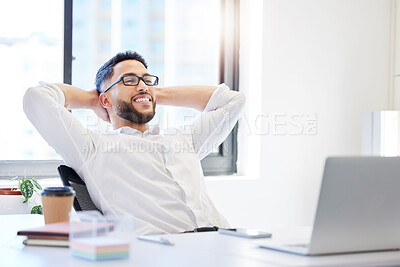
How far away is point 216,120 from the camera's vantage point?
254 centimetres

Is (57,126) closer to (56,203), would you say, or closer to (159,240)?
(56,203)

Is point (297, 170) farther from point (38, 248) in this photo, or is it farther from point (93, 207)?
point (38, 248)

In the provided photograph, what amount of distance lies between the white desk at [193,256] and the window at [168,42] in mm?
2061

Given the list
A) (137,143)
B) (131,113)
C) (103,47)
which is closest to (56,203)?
(137,143)

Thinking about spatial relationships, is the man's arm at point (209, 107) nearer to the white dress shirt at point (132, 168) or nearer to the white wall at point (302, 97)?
the white dress shirt at point (132, 168)

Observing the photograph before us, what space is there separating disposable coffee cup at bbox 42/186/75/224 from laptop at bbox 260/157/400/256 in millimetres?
552

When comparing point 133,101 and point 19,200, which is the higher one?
point 133,101

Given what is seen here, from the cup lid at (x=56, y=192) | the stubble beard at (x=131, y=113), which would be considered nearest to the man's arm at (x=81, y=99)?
the stubble beard at (x=131, y=113)

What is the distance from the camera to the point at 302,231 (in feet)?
5.32

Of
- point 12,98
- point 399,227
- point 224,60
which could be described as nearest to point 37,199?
point 12,98

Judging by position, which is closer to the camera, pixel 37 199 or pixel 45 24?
pixel 37 199

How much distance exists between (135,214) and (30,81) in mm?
1413

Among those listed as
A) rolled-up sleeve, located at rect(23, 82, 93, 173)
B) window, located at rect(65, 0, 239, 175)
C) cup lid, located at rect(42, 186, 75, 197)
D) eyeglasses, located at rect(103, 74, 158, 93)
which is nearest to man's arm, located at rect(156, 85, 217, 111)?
eyeglasses, located at rect(103, 74, 158, 93)

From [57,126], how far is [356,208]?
129cm
